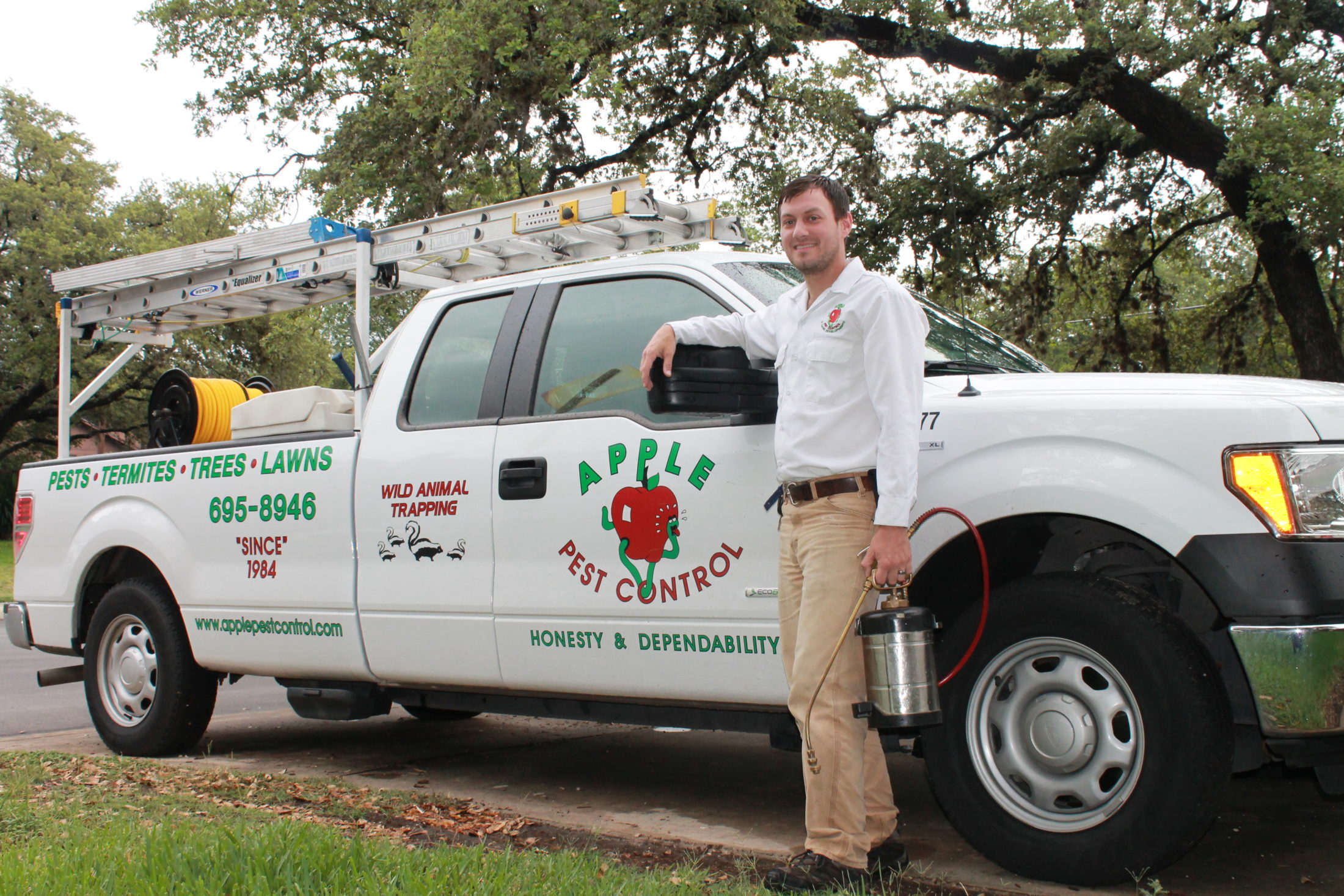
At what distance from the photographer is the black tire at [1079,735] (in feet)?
10.3

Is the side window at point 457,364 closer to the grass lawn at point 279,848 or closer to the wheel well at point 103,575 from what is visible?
the grass lawn at point 279,848

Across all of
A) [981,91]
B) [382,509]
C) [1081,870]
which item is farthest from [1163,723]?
[981,91]

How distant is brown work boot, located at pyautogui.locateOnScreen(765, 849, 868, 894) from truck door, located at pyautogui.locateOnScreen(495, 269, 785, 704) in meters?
0.63

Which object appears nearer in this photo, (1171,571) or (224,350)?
(1171,571)

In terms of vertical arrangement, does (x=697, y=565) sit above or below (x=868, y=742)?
above

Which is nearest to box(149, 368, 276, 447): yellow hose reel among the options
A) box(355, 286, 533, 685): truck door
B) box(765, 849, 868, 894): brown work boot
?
box(355, 286, 533, 685): truck door

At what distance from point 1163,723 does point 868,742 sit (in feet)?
2.94

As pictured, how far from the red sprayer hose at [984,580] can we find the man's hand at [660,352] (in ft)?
2.97

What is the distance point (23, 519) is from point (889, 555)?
5098mm

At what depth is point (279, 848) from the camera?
330 centimetres

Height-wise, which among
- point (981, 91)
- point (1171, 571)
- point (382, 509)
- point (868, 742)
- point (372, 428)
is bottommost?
point (868, 742)

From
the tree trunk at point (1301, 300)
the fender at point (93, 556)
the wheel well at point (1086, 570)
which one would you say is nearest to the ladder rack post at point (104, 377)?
the fender at point (93, 556)

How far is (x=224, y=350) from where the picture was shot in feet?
121

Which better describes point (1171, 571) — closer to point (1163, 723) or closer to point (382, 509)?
point (1163, 723)
